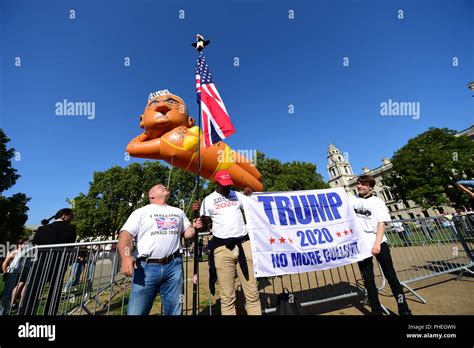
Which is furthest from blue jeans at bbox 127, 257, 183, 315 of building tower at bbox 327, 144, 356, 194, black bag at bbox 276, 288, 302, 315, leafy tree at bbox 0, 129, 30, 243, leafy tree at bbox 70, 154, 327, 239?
building tower at bbox 327, 144, 356, 194

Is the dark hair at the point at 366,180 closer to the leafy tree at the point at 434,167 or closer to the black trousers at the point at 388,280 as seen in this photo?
the black trousers at the point at 388,280

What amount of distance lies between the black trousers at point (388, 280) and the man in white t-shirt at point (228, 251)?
5.96 feet

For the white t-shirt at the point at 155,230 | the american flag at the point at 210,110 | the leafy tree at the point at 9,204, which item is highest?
the leafy tree at the point at 9,204

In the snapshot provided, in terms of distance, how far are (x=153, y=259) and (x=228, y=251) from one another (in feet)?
3.31

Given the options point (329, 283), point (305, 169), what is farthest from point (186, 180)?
point (329, 283)

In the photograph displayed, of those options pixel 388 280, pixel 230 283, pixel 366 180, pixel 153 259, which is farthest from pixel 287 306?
pixel 366 180

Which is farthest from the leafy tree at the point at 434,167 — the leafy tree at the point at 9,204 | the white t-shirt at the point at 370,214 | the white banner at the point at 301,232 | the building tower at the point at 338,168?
the leafy tree at the point at 9,204

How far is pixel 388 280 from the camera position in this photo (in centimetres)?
343

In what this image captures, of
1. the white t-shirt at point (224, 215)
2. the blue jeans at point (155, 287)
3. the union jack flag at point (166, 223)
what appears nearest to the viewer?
the blue jeans at point (155, 287)

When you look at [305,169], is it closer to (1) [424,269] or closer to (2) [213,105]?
(1) [424,269]

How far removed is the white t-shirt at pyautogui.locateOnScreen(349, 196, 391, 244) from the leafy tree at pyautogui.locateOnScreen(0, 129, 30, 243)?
1261 inches

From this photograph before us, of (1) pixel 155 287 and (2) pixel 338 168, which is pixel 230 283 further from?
(2) pixel 338 168

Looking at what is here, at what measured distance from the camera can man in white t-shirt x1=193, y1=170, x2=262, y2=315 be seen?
9.67 ft

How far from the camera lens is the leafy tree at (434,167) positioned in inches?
1109
